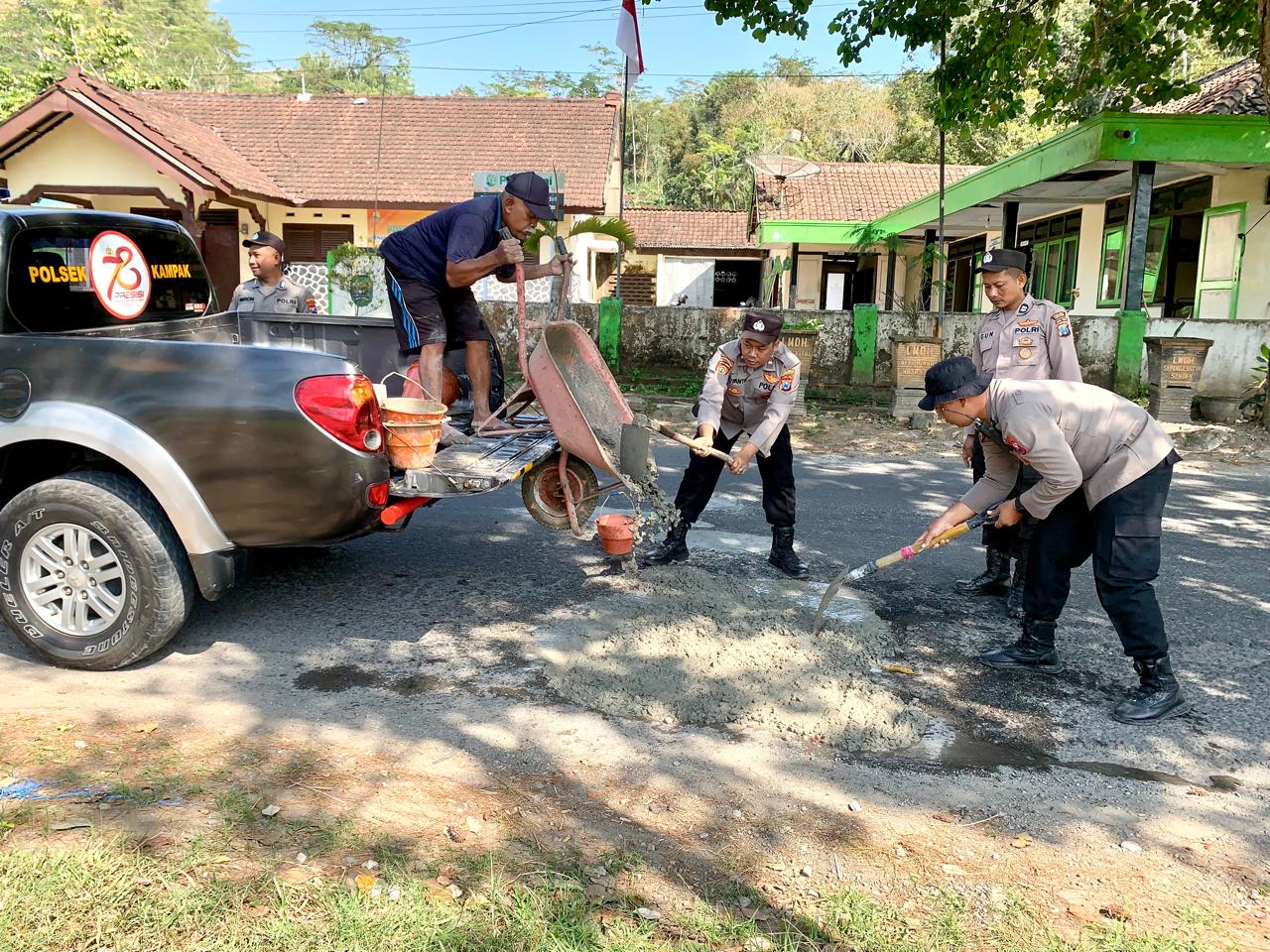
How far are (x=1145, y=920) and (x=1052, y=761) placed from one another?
916 millimetres

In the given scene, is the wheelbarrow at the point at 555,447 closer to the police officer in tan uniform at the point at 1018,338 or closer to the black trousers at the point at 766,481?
the black trousers at the point at 766,481

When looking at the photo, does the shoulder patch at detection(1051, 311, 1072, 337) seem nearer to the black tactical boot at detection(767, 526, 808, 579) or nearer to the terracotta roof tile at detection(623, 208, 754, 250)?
the black tactical boot at detection(767, 526, 808, 579)

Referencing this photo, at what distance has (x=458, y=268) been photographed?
191 inches

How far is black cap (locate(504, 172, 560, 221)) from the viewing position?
188 inches

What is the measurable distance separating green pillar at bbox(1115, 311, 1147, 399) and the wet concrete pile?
28.6ft

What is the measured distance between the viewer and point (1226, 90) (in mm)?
13664

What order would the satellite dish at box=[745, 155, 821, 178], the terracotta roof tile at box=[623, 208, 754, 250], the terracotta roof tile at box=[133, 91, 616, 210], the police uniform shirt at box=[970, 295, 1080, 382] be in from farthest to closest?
the terracotta roof tile at box=[623, 208, 754, 250]
the satellite dish at box=[745, 155, 821, 178]
the terracotta roof tile at box=[133, 91, 616, 210]
the police uniform shirt at box=[970, 295, 1080, 382]

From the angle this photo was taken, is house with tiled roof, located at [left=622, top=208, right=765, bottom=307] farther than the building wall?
Yes

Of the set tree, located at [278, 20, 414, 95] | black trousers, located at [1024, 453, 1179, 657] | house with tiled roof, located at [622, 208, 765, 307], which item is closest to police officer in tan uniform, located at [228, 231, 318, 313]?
black trousers, located at [1024, 453, 1179, 657]

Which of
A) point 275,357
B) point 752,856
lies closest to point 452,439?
point 275,357

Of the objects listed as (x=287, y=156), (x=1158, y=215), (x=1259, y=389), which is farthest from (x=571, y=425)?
(x=287, y=156)

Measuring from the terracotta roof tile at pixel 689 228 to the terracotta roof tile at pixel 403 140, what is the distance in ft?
29.3

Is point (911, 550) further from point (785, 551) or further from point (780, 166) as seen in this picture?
point (780, 166)

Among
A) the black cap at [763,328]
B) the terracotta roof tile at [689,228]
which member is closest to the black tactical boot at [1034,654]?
the black cap at [763,328]
